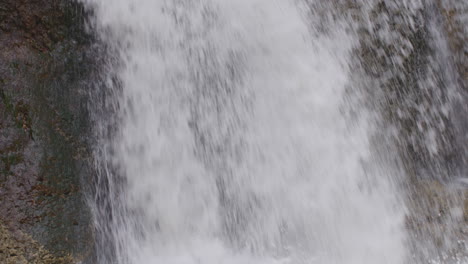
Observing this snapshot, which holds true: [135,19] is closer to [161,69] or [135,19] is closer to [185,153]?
[161,69]

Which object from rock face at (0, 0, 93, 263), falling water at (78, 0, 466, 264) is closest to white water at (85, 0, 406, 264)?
falling water at (78, 0, 466, 264)

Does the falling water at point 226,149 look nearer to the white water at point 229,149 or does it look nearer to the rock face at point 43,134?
the white water at point 229,149

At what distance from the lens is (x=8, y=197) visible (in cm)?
238

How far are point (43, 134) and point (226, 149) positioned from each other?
3.83ft

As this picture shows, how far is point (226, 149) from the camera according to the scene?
2945 mm

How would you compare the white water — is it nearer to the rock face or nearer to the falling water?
the falling water

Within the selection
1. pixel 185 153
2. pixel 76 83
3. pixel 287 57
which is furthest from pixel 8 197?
pixel 287 57

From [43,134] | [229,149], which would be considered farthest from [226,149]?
[43,134]

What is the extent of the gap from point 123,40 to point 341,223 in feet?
6.42

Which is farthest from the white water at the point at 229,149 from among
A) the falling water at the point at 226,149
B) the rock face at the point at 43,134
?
the rock face at the point at 43,134

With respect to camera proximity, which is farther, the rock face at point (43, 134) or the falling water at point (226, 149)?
the falling water at point (226, 149)

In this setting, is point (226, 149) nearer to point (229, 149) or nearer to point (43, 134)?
point (229, 149)

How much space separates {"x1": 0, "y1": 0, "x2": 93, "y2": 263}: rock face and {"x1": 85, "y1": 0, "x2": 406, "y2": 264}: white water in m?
0.25

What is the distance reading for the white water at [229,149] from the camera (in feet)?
9.37
